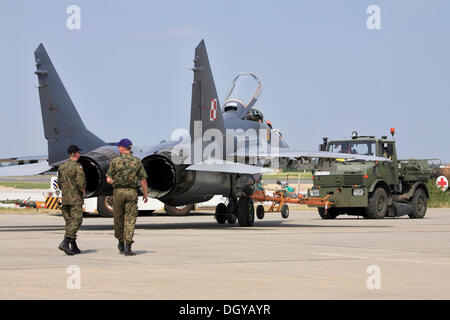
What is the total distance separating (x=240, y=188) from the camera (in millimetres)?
20219

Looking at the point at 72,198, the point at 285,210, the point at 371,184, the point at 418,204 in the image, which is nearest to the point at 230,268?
the point at 72,198

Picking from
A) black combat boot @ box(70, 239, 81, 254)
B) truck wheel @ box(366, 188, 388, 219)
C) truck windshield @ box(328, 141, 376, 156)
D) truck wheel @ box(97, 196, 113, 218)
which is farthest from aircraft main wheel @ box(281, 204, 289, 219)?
black combat boot @ box(70, 239, 81, 254)

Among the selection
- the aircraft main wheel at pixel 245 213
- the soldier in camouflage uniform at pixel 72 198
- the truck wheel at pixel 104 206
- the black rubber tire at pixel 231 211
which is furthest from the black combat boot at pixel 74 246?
the truck wheel at pixel 104 206

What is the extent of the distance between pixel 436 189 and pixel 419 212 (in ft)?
36.1

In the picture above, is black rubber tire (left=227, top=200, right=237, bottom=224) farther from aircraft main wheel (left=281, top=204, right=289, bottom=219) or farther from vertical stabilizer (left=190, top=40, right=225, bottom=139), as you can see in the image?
aircraft main wheel (left=281, top=204, right=289, bottom=219)

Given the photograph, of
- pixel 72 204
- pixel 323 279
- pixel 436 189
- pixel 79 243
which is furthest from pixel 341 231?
pixel 436 189

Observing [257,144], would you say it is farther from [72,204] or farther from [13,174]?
[72,204]

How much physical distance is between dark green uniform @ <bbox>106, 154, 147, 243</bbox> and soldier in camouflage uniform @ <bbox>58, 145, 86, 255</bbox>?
589mm

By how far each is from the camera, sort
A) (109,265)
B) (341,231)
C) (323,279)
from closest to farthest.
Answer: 1. (323,279)
2. (109,265)
3. (341,231)

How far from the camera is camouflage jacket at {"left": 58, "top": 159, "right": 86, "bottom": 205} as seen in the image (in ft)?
38.6

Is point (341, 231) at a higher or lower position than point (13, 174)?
lower

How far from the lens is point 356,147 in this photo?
84.3 ft

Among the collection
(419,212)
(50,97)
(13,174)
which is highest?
(50,97)

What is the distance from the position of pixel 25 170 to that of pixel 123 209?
850 centimetres
